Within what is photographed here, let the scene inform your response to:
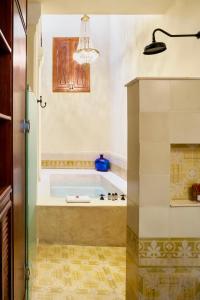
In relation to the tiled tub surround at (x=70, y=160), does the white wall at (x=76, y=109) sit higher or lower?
higher

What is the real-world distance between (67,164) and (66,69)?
6.68 feet

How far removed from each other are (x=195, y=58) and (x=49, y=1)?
1.63 metres

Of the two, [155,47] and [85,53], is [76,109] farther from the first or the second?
[155,47]

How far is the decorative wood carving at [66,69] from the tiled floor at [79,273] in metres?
4.25

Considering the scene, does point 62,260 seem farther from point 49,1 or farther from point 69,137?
point 69,137

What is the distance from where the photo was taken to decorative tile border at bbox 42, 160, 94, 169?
7242 mm

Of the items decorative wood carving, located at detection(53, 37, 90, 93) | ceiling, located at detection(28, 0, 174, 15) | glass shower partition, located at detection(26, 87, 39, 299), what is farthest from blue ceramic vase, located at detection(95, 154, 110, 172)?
glass shower partition, located at detection(26, 87, 39, 299)

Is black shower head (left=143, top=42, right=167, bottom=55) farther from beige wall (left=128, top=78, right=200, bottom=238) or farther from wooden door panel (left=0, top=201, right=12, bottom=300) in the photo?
wooden door panel (left=0, top=201, right=12, bottom=300)

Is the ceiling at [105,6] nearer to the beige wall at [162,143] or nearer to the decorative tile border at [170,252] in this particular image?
the beige wall at [162,143]

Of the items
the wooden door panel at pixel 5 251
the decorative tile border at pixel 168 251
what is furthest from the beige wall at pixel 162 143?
the wooden door panel at pixel 5 251

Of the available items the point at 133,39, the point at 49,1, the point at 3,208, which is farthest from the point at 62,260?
the point at 133,39

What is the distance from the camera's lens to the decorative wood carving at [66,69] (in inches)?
282

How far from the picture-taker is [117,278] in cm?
294

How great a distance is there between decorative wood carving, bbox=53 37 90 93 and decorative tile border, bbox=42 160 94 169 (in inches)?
60.2
